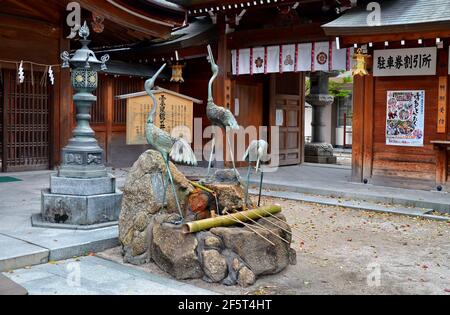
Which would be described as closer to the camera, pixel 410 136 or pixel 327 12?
pixel 410 136

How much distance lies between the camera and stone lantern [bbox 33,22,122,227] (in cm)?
704

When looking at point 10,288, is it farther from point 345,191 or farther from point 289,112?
point 289,112

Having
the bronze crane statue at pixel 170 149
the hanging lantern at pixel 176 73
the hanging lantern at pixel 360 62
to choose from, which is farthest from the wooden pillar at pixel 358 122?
the bronze crane statue at pixel 170 149

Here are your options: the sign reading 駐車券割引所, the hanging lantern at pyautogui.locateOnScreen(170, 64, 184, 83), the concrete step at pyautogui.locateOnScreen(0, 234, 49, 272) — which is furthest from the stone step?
the hanging lantern at pyautogui.locateOnScreen(170, 64, 184, 83)

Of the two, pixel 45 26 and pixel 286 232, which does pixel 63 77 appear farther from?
pixel 286 232

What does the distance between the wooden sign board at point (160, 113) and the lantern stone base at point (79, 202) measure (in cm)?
373

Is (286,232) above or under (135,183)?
under

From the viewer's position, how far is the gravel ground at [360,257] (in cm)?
520

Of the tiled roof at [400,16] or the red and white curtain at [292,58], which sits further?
the red and white curtain at [292,58]

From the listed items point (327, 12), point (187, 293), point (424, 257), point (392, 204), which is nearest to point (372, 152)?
point (392, 204)

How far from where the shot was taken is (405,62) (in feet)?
36.1

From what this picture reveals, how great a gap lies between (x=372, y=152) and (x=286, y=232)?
664cm

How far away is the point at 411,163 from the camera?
36.9 ft

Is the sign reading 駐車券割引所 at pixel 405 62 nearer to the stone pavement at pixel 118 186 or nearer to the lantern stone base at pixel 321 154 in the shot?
the stone pavement at pixel 118 186
